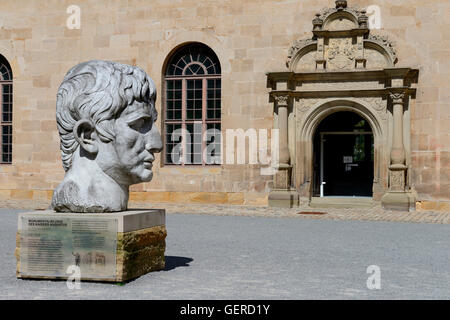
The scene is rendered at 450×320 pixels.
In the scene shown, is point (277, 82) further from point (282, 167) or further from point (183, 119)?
point (183, 119)

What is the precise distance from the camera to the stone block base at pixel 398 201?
15.6 meters

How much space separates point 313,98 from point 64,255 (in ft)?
40.3

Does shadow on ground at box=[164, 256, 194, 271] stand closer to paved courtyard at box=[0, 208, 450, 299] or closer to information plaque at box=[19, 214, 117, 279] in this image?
paved courtyard at box=[0, 208, 450, 299]

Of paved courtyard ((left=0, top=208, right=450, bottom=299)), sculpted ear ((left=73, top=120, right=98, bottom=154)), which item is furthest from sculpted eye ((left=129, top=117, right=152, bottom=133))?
paved courtyard ((left=0, top=208, right=450, bottom=299))

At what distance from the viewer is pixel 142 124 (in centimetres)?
588

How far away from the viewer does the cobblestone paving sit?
44.0ft

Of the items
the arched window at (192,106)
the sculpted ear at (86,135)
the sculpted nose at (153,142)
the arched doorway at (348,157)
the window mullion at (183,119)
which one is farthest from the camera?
the arched doorway at (348,157)

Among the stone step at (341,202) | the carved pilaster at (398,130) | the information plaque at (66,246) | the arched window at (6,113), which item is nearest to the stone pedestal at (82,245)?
the information plaque at (66,246)

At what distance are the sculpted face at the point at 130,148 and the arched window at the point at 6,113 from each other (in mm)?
15349

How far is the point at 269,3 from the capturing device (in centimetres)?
1720

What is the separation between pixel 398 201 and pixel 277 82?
15.2 feet

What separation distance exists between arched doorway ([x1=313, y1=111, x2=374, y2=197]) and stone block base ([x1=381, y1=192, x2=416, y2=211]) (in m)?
3.74

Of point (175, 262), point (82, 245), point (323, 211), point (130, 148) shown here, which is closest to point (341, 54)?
point (323, 211)

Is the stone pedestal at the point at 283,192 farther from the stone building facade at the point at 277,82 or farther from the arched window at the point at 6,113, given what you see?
the arched window at the point at 6,113
